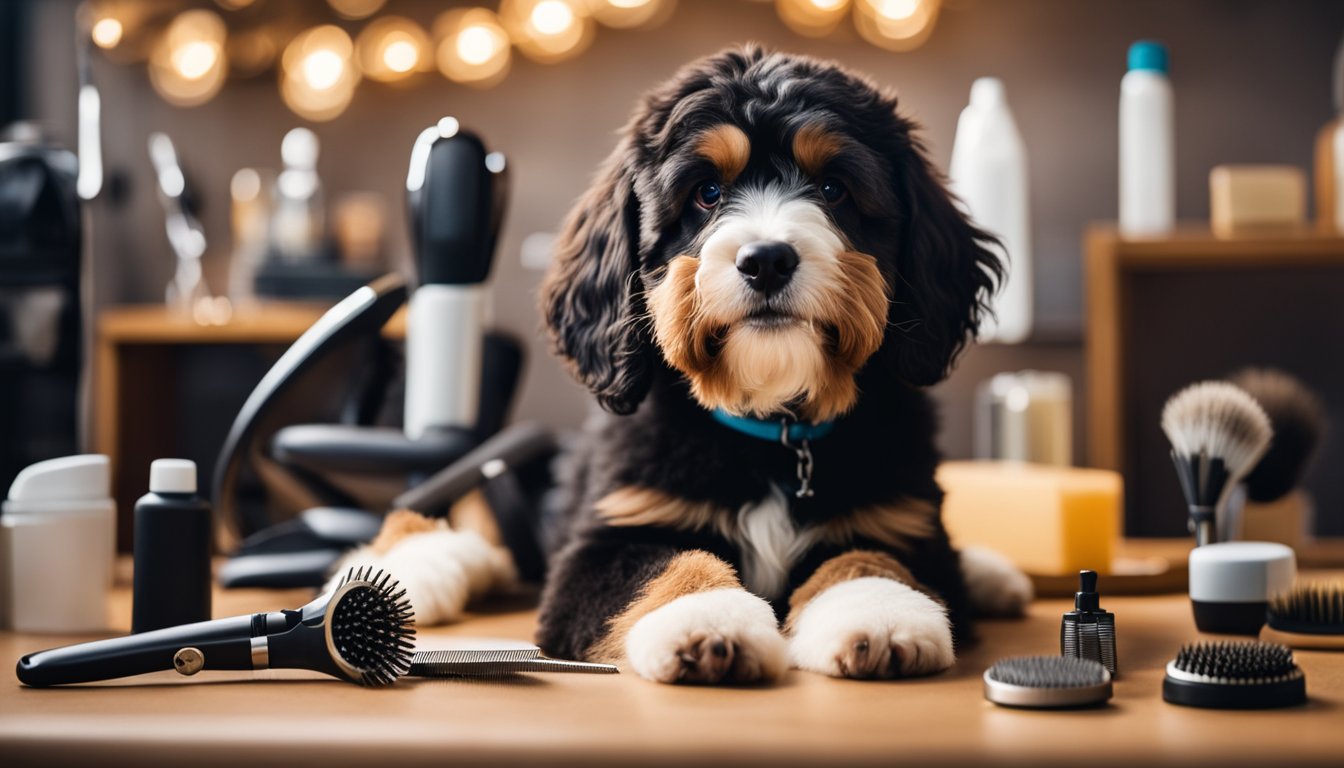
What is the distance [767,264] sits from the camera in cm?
125

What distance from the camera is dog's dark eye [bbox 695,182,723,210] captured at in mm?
1362

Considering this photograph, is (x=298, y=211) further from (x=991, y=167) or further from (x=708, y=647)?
(x=708, y=647)

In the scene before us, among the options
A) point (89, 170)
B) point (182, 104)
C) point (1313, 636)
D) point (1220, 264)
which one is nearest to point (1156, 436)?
point (1220, 264)

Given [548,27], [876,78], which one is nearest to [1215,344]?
[876,78]

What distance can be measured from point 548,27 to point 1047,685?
2.58 m

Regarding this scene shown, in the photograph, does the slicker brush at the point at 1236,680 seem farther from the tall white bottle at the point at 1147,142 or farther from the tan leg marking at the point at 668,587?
the tall white bottle at the point at 1147,142

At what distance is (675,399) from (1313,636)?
694mm

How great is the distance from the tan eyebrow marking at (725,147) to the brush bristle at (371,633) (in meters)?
0.55

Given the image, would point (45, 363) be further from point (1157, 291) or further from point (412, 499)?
point (1157, 291)

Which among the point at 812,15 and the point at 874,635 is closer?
the point at 874,635

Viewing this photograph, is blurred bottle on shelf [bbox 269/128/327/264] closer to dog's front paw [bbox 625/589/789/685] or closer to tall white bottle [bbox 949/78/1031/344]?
tall white bottle [bbox 949/78/1031/344]

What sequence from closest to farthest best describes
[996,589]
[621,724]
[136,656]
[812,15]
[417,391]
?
[621,724], [136,656], [996,589], [417,391], [812,15]

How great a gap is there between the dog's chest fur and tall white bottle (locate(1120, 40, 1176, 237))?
1.33 metres

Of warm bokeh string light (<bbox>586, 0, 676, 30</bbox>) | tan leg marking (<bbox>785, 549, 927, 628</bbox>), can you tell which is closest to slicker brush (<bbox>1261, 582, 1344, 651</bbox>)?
tan leg marking (<bbox>785, 549, 927, 628</bbox>)
